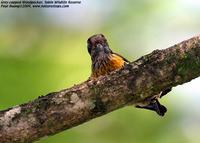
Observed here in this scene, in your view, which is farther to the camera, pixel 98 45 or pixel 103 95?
pixel 98 45

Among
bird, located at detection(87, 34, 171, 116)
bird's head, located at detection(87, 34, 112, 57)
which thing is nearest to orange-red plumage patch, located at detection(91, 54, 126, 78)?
bird, located at detection(87, 34, 171, 116)

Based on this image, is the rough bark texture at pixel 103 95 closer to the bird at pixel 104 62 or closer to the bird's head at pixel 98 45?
the bird at pixel 104 62

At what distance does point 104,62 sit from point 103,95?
107cm

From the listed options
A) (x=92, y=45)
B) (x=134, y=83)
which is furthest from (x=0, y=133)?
(x=92, y=45)

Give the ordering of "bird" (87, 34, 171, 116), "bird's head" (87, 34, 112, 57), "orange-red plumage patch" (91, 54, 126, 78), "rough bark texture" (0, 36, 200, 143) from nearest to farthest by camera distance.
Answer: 1. "rough bark texture" (0, 36, 200, 143)
2. "bird" (87, 34, 171, 116)
3. "orange-red plumage patch" (91, 54, 126, 78)
4. "bird's head" (87, 34, 112, 57)

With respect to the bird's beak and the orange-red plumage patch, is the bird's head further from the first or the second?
the orange-red plumage patch

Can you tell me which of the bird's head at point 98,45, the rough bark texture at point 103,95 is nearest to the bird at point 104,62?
the bird's head at point 98,45

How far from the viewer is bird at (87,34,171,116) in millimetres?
5816

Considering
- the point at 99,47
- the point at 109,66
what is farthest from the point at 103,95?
the point at 99,47

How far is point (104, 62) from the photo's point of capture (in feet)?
19.8

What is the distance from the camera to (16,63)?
8156 millimetres

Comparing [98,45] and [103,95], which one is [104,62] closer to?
[98,45]

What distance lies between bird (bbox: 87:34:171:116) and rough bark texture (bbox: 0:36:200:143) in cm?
65

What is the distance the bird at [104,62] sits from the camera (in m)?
5.82
